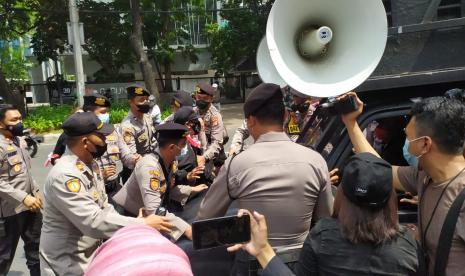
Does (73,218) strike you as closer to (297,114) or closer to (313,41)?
(313,41)

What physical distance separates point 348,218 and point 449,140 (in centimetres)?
52

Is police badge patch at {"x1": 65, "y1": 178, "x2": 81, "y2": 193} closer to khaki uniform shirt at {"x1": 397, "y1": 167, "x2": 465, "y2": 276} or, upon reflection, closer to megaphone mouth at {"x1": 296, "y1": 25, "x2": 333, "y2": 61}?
megaphone mouth at {"x1": 296, "y1": 25, "x2": 333, "y2": 61}

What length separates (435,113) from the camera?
1.66 m

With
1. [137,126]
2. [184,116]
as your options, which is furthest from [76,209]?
[137,126]

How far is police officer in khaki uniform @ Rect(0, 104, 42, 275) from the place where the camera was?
11.5 feet

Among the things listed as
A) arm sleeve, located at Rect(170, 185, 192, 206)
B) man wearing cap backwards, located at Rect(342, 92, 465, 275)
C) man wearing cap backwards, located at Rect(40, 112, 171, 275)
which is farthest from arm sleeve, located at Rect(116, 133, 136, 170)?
man wearing cap backwards, located at Rect(342, 92, 465, 275)

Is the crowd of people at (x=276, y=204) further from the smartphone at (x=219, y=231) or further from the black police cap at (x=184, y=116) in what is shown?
the black police cap at (x=184, y=116)

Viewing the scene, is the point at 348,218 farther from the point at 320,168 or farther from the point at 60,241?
the point at 60,241

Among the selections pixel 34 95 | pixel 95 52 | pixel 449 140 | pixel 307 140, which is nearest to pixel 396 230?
pixel 449 140

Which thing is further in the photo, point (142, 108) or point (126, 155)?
point (142, 108)

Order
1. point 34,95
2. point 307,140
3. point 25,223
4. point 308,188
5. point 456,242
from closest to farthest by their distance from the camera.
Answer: point 456,242, point 308,188, point 307,140, point 25,223, point 34,95

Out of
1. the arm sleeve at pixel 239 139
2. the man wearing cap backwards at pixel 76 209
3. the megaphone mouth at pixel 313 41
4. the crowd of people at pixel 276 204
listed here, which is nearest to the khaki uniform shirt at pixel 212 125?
the arm sleeve at pixel 239 139

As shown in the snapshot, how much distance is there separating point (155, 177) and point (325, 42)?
1253mm

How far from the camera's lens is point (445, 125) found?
165cm
